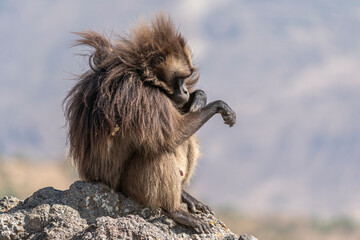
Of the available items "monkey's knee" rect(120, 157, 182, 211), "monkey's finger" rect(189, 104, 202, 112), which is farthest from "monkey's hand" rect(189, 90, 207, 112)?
"monkey's knee" rect(120, 157, 182, 211)

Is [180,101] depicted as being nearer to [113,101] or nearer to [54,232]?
[113,101]

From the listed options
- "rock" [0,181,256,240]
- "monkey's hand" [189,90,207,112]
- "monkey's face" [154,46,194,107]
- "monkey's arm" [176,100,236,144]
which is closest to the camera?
"rock" [0,181,256,240]

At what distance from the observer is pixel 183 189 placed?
7.33m

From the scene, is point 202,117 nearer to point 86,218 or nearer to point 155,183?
point 155,183

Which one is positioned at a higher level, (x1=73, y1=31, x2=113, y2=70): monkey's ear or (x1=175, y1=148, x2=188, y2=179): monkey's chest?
(x1=73, y1=31, x2=113, y2=70): monkey's ear

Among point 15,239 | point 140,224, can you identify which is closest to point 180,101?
point 140,224

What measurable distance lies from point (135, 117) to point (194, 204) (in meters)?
1.61

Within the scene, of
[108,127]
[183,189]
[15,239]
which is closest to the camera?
[15,239]

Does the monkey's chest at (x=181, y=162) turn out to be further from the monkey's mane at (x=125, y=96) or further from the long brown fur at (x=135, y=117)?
the monkey's mane at (x=125, y=96)

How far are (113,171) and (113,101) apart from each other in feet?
2.85

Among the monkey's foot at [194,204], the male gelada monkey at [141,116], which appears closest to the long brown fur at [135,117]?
the male gelada monkey at [141,116]

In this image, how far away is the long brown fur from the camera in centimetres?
629

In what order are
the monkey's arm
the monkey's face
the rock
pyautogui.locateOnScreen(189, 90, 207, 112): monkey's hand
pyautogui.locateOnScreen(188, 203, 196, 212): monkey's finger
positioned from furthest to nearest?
1. pyautogui.locateOnScreen(188, 203, 196, 212): monkey's finger
2. pyautogui.locateOnScreen(189, 90, 207, 112): monkey's hand
3. the monkey's face
4. the monkey's arm
5. the rock

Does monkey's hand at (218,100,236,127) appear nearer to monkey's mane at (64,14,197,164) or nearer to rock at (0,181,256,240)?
monkey's mane at (64,14,197,164)
